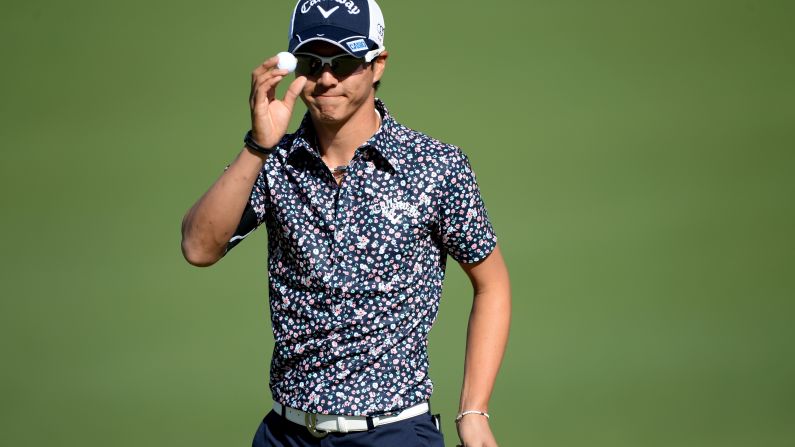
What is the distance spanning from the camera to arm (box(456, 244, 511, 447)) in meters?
2.62

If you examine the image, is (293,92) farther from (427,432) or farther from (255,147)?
(427,432)

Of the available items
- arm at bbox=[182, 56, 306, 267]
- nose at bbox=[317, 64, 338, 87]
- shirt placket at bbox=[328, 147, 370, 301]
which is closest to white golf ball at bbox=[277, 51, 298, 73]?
arm at bbox=[182, 56, 306, 267]

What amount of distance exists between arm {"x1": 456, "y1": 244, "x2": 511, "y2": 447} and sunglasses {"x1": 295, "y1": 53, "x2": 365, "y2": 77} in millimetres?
493

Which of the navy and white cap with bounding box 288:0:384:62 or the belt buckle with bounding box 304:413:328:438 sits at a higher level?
the navy and white cap with bounding box 288:0:384:62

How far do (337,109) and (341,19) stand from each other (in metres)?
0.18

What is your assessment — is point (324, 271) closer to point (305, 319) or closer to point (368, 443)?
point (305, 319)

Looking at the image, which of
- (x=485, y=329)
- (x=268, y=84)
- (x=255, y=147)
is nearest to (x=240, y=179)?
(x=255, y=147)

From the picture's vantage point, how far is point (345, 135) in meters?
2.54

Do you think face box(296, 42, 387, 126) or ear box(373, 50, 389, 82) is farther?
ear box(373, 50, 389, 82)

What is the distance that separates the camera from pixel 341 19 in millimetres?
2486

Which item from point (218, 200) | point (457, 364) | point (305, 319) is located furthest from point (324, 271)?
point (457, 364)

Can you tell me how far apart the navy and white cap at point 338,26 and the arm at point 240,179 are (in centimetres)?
10

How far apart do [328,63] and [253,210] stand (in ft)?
1.11

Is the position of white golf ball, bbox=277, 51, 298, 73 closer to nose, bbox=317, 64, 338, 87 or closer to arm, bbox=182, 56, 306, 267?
arm, bbox=182, 56, 306, 267
